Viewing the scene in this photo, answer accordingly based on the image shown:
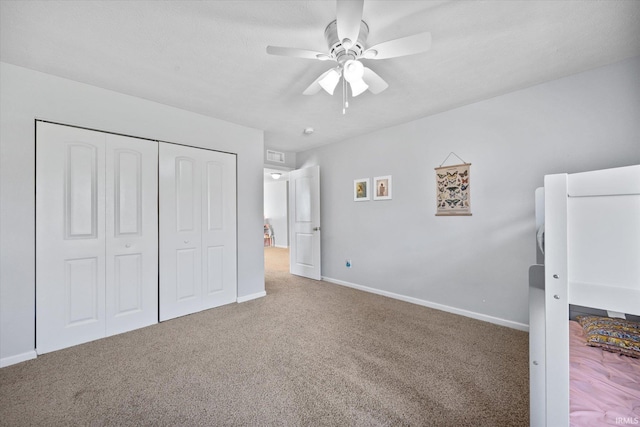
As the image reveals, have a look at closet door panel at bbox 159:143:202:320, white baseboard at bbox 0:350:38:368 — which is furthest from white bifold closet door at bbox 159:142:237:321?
white baseboard at bbox 0:350:38:368

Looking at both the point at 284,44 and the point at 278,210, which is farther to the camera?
the point at 278,210

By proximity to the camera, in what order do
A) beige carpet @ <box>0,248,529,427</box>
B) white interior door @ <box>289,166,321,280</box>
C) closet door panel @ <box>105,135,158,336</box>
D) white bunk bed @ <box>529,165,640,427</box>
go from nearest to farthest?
white bunk bed @ <box>529,165,640,427</box>, beige carpet @ <box>0,248,529,427</box>, closet door panel @ <box>105,135,158,336</box>, white interior door @ <box>289,166,321,280</box>

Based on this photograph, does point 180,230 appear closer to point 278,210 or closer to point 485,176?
point 485,176

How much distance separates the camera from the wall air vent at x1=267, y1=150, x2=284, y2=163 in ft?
→ 15.3

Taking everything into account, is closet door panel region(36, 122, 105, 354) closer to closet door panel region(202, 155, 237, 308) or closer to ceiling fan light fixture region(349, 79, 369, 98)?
closet door panel region(202, 155, 237, 308)

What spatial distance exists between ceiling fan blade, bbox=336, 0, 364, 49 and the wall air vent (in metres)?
3.33

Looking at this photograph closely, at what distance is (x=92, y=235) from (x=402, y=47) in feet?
9.85

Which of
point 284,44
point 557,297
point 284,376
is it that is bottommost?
point 284,376

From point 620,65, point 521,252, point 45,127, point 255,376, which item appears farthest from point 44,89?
point 620,65

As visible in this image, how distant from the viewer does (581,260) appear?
0.81m

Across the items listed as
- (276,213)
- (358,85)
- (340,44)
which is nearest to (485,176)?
(358,85)

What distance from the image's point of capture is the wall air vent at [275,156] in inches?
184

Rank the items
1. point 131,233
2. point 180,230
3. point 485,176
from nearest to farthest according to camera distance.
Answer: point 131,233 → point 485,176 → point 180,230

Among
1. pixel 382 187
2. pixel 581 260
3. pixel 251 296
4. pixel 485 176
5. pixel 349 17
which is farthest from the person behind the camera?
pixel 382 187
